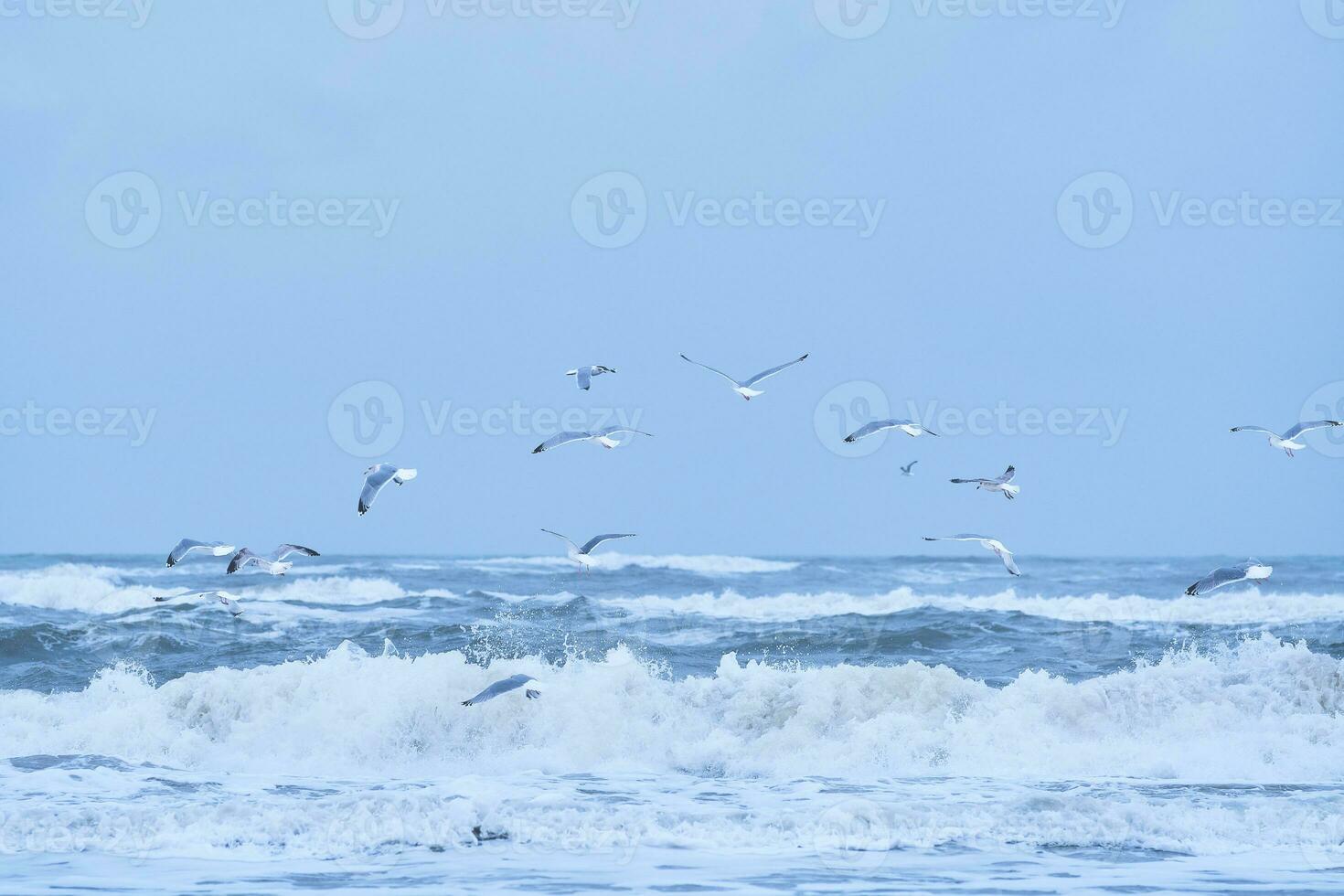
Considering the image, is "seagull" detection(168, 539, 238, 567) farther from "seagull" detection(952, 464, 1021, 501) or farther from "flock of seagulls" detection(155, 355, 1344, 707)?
"seagull" detection(952, 464, 1021, 501)

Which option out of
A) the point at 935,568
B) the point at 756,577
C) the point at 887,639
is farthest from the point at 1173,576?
the point at 887,639

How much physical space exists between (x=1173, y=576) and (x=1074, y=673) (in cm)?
1863

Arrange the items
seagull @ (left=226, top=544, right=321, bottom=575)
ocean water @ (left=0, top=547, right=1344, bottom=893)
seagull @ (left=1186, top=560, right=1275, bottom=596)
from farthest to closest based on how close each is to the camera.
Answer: seagull @ (left=226, top=544, right=321, bottom=575) → seagull @ (left=1186, top=560, right=1275, bottom=596) → ocean water @ (left=0, top=547, right=1344, bottom=893)

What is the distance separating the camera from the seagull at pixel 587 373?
12.8 m

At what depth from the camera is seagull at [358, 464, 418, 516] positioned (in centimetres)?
1092

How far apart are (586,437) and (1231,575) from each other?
5987 millimetres

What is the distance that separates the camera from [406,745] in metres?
13.8

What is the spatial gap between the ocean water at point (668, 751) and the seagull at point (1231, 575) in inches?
76.0

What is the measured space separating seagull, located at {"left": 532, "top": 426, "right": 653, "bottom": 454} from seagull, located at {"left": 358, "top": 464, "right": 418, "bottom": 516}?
1.22 meters

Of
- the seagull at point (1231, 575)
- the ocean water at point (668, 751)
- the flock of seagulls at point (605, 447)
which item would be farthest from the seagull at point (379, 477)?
the seagull at point (1231, 575)

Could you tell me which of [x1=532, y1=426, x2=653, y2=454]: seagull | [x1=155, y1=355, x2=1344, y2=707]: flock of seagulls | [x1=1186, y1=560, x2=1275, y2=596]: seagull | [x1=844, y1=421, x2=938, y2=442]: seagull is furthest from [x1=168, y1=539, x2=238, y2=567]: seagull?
[x1=1186, y1=560, x2=1275, y2=596]: seagull

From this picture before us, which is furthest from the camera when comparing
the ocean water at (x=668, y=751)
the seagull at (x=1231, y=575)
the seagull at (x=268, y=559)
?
the seagull at (x=268, y=559)

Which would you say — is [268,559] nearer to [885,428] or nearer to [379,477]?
[379,477]

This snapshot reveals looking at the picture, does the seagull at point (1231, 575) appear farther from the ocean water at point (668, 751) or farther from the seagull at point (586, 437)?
the seagull at point (586, 437)
